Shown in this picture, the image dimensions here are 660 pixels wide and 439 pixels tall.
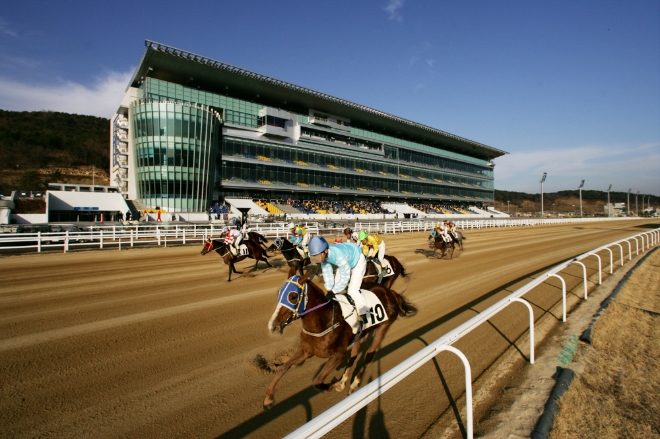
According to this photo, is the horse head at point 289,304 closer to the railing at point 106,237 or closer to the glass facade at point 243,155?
the railing at point 106,237

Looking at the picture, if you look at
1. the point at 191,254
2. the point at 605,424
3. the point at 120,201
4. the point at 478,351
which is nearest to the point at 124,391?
the point at 478,351

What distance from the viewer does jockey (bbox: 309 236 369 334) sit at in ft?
12.9

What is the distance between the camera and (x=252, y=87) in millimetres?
51219

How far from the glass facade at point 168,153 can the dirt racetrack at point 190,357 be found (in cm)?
3293

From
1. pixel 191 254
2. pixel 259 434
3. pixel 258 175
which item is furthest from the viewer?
pixel 258 175

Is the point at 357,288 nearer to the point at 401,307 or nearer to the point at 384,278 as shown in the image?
the point at 401,307

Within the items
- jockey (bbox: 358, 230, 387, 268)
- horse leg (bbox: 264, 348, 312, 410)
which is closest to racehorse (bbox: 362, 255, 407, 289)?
Answer: jockey (bbox: 358, 230, 387, 268)

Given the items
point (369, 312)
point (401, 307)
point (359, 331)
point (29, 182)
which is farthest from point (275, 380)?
point (29, 182)

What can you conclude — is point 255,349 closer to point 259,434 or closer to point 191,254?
point 259,434

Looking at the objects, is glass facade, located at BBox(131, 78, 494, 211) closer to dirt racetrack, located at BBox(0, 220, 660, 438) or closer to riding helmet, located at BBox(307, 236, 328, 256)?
dirt racetrack, located at BBox(0, 220, 660, 438)

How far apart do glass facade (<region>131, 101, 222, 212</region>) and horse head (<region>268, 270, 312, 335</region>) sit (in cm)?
4176

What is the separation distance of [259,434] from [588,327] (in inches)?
217

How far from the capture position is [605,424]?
10.9ft

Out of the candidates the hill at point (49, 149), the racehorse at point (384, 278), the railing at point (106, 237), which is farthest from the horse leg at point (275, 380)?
the hill at point (49, 149)
